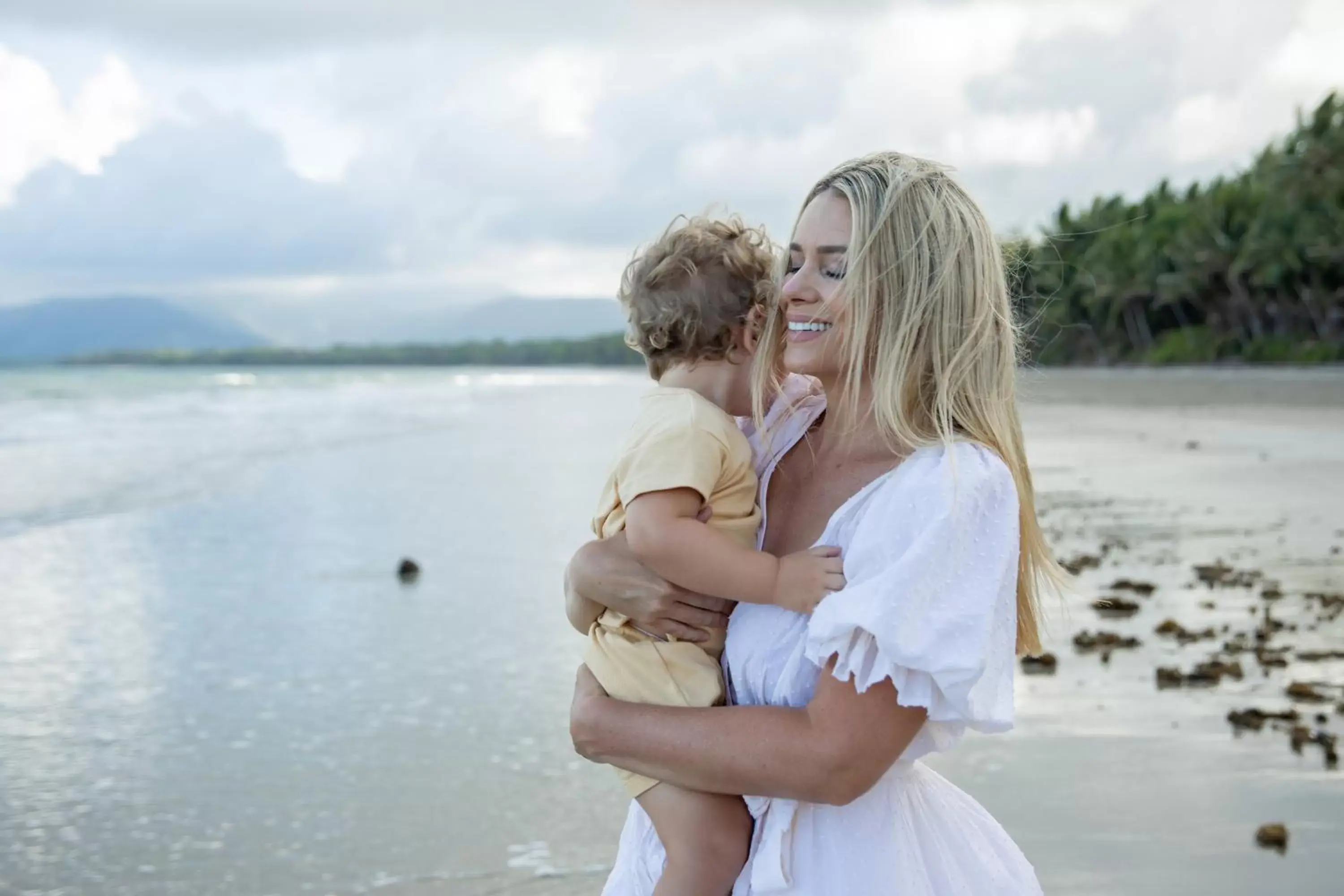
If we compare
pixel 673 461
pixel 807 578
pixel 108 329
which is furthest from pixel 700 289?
pixel 108 329

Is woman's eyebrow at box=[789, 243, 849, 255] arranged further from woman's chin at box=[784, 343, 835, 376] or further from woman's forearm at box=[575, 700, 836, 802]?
woman's forearm at box=[575, 700, 836, 802]

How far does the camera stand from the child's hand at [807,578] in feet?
6.96

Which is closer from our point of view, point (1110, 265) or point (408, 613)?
point (408, 613)

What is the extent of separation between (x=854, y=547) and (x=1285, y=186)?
187 ft

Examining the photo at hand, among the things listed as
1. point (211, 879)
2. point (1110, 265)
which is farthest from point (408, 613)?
point (1110, 265)

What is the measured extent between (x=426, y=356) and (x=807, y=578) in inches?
5359

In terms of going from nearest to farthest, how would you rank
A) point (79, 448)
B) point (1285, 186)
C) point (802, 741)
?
point (802, 741)
point (79, 448)
point (1285, 186)

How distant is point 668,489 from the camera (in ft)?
7.91

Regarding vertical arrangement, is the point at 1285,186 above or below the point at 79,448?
above

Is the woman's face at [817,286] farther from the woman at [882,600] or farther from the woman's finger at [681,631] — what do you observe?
the woman's finger at [681,631]

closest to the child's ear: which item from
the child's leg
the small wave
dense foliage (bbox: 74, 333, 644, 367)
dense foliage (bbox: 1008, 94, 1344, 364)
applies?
the child's leg

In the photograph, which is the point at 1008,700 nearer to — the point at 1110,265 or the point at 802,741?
the point at 802,741

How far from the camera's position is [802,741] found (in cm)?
203

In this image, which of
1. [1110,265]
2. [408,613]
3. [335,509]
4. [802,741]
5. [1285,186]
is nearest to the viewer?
[802,741]
